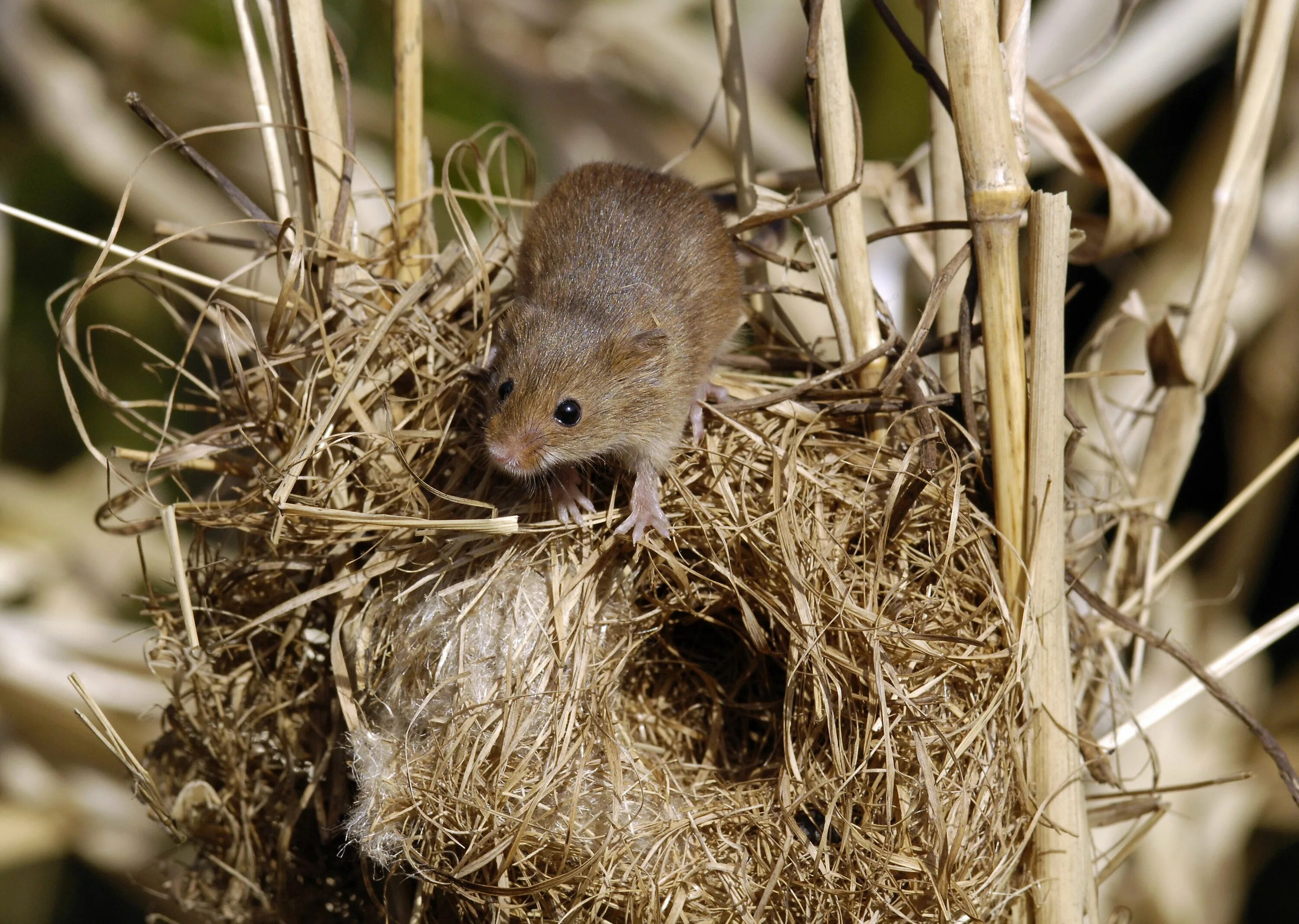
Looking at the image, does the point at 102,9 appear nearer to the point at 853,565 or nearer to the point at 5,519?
the point at 5,519

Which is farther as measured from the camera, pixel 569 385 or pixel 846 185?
pixel 569 385

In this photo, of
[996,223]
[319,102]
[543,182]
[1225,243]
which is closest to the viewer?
[996,223]

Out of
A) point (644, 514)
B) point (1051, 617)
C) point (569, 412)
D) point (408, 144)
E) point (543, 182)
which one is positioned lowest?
point (1051, 617)

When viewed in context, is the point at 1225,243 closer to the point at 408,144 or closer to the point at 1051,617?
the point at 1051,617

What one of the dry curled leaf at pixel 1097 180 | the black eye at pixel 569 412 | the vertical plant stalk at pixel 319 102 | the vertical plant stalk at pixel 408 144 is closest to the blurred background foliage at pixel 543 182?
the dry curled leaf at pixel 1097 180

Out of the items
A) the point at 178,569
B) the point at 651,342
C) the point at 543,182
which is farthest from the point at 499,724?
the point at 543,182

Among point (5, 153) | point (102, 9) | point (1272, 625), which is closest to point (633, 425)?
point (1272, 625)

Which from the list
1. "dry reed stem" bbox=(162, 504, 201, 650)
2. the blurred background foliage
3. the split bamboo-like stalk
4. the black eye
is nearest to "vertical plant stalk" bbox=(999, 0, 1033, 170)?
the split bamboo-like stalk
